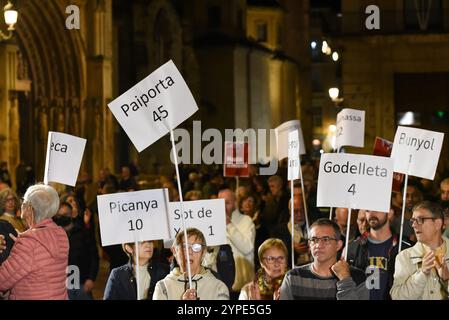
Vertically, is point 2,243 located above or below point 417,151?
below

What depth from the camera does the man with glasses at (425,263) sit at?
9.70m

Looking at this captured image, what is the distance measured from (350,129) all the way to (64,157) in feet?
14.4

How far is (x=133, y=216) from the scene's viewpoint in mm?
10609

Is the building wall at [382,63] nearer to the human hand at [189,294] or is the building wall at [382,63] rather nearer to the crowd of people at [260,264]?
the crowd of people at [260,264]

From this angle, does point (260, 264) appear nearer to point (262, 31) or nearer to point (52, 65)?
point (52, 65)

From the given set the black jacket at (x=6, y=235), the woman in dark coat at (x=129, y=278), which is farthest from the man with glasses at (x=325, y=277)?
the black jacket at (x=6, y=235)

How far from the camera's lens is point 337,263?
895cm

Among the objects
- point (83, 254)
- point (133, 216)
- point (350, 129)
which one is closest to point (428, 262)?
point (133, 216)

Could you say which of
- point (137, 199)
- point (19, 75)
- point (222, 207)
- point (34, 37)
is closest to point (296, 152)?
point (222, 207)

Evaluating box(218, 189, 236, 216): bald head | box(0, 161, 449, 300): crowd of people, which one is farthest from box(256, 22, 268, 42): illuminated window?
box(0, 161, 449, 300): crowd of people

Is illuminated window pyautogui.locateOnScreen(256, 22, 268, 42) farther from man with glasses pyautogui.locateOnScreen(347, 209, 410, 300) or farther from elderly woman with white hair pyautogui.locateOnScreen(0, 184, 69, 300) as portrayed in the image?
elderly woman with white hair pyautogui.locateOnScreen(0, 184, 69, 300)

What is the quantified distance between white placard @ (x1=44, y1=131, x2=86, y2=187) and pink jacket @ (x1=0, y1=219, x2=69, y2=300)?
9.80 feet

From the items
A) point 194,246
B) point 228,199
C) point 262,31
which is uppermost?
Result: point 262,31
